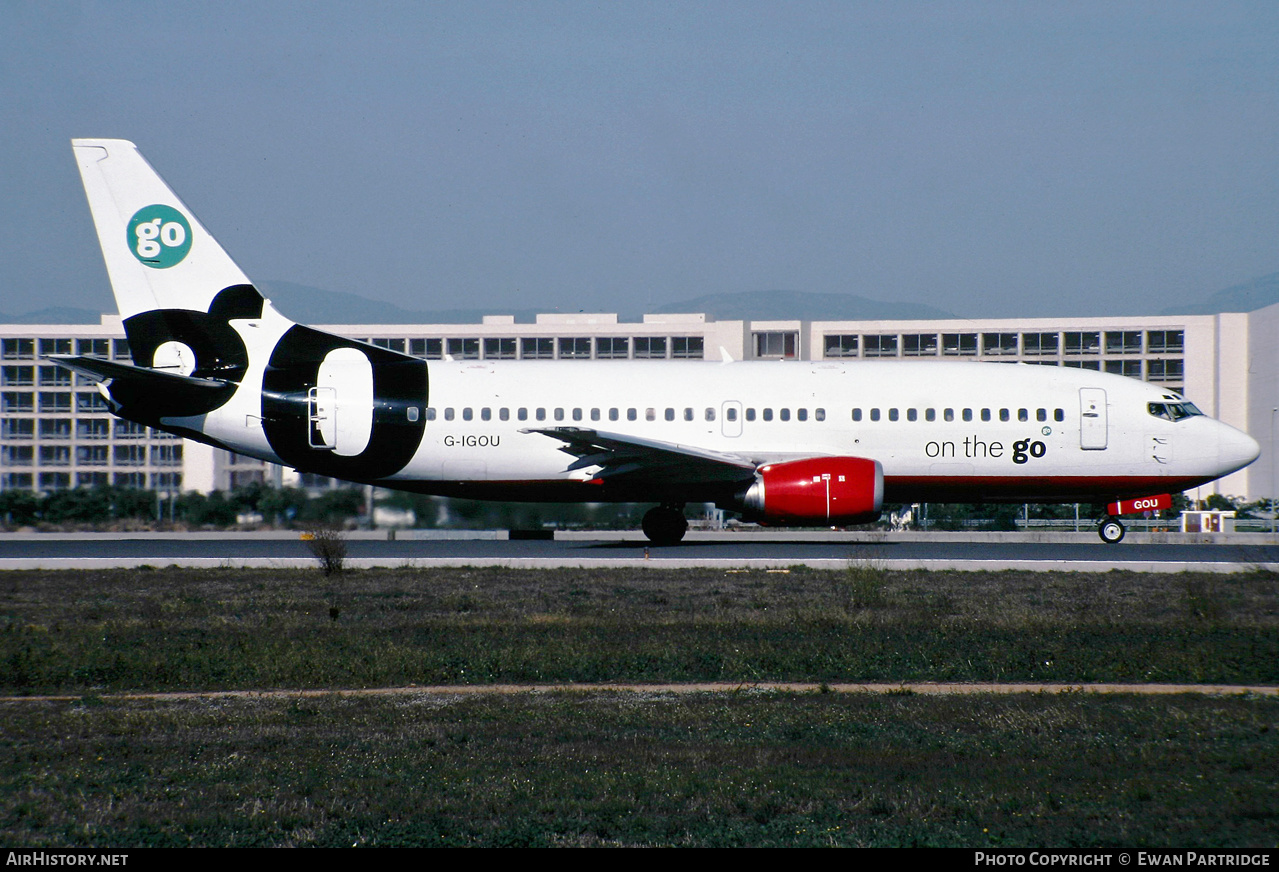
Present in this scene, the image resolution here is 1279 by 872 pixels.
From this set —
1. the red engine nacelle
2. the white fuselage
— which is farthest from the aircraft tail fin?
the red engine nacelle

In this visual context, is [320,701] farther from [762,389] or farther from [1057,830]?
[762,389]

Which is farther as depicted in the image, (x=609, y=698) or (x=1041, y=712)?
(x=609, y=698)

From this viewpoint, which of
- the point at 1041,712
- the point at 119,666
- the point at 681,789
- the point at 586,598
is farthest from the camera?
the point at 586,598

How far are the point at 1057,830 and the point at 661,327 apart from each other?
7811cm

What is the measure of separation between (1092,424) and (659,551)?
10.7m

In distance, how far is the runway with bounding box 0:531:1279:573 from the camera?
22.3 m

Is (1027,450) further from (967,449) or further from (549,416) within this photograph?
(549,416)

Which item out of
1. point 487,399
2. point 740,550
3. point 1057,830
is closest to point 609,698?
point 1057,830

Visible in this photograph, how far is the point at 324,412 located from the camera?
2681 centimetres

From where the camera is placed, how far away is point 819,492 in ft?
82.3

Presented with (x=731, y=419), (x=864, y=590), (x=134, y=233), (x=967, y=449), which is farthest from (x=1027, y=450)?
(x=134, y=233)

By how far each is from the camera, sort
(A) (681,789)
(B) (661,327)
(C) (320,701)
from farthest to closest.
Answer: (B) (661,327)
(C) (320,701)
(A) (681,789)

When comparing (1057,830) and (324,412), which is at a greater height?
(324,412)

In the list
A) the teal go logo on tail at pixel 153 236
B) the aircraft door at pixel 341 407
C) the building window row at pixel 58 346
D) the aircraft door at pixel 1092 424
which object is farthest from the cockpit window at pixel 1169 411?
the building window row at pixel 58 346
